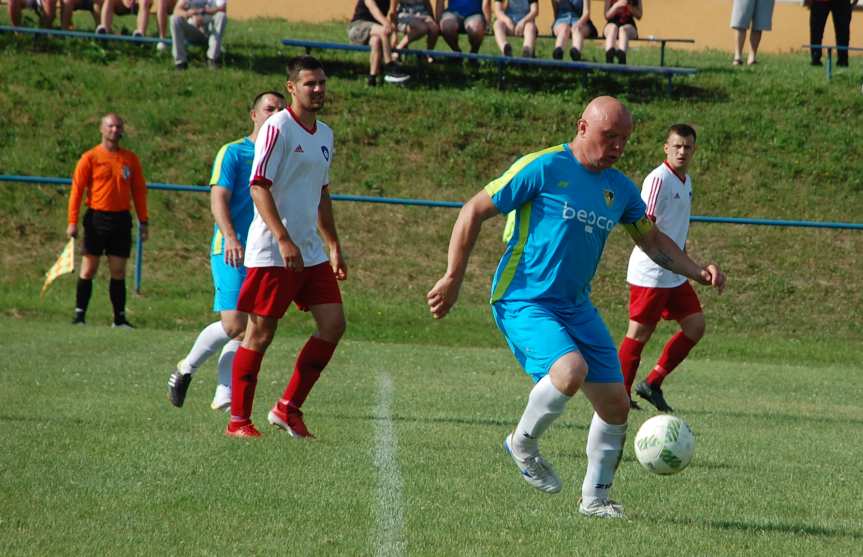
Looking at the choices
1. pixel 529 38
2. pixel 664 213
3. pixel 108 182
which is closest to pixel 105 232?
pixel 108 182

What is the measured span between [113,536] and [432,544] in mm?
1219

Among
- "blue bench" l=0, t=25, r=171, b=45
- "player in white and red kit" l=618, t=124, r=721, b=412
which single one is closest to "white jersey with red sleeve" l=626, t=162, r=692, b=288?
"player in white and red kit" l=618, t=124, r=721, b=412

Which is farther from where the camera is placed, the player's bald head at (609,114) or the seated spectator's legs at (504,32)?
the seated spectator's legs at (504,32)

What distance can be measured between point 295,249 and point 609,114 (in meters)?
2.33

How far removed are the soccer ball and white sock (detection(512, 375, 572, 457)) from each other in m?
0.51

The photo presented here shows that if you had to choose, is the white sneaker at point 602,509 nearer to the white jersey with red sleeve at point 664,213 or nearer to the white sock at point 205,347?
the white sock at point 205,347

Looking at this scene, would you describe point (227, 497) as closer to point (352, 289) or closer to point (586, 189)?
point (586, 189)

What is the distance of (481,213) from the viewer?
5.89 metres

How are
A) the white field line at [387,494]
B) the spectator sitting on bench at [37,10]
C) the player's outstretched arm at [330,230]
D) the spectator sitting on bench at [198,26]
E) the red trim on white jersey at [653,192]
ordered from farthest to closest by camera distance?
1. the spectator sitting on bench at [37,10]
2. the spectator sitting on bench at [198,26]
3. the red trim on white jersey at [653,192]
4. the player's outstretched arm at [330,230]
5. the white field line at [387,494]

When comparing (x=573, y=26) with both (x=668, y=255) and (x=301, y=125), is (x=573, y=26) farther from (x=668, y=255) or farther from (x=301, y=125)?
(x=668, y=255)

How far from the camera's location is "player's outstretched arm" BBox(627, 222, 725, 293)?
21.2 feet

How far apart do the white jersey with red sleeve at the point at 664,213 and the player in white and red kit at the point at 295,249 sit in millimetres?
3065

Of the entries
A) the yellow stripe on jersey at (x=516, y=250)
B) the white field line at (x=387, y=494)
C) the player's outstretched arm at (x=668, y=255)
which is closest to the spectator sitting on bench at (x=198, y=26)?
the white field line at (x=387, y=494)

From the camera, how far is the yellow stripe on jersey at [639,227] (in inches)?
253
